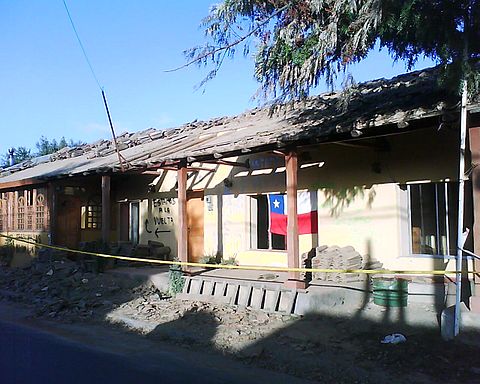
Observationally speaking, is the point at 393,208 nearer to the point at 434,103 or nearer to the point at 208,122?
the point at 434,103

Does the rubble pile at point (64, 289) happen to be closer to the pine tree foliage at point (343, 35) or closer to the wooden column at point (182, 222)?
the wooden column at point (182, 222)

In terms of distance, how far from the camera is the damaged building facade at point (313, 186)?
933cm

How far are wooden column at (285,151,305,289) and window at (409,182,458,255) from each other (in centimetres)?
244

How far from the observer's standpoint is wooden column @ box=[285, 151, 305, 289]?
385 inches

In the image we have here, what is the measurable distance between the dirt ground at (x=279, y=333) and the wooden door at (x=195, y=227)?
2.64 m

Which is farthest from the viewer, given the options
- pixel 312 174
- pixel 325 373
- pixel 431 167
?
pixel 312 174

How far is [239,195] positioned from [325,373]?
25.4 ft

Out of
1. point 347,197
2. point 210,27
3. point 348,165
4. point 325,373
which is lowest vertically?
point 325,373

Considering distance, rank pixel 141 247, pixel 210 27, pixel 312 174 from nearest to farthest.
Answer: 1. pixel 210 27
2. pixel 312 174
3. pixel 141 247

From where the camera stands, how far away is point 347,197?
1136 centimetres

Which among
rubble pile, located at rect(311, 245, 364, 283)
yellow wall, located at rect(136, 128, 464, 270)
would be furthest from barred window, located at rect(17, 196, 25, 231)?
rubble pile, located at rect(311, 245, 364, 283)

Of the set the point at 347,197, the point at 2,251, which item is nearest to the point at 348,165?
the point at 347,197

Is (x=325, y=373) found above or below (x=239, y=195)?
below

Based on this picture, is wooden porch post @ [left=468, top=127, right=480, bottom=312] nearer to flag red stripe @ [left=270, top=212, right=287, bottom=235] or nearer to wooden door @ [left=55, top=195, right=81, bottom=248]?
flag red stripe @ [left=270, top=212, right=287, bottom=235]
